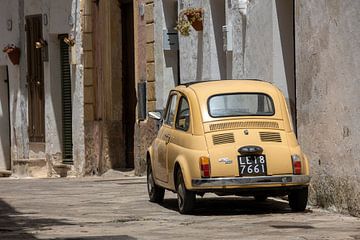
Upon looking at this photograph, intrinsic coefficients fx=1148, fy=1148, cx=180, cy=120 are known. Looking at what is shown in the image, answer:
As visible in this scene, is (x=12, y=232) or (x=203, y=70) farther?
(x=203, y=70)

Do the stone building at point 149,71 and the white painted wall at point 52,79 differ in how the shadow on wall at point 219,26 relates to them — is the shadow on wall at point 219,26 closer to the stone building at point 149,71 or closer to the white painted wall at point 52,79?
the stone building at point 149,71

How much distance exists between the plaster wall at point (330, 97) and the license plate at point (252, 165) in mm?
963

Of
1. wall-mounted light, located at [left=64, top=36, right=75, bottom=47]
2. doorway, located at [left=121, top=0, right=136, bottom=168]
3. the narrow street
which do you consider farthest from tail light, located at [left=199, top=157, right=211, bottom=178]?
wall-mounted light, located at [left=64, top=36, right=75, bottom=47]

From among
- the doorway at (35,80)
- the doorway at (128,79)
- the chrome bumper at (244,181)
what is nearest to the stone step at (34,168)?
the doorway at (35,80)

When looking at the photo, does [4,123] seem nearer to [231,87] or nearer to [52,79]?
[52,79]

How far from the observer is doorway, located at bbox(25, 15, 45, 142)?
88.7 ft

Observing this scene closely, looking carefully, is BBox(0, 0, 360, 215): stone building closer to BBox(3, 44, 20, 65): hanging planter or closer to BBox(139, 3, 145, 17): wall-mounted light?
BBox(139, 3, 145, 17): wall-mounted light

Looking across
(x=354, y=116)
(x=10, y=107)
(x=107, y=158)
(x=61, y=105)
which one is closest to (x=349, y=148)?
(x=354, y=116)

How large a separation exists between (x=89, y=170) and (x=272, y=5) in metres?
9.41

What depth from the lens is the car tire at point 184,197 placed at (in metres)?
13.1

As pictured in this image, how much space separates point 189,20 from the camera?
1961cm

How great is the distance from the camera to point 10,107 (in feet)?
94.8

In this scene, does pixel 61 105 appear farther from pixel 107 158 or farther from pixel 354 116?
pixel 354 116

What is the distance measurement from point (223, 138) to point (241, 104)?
25.5 inches
